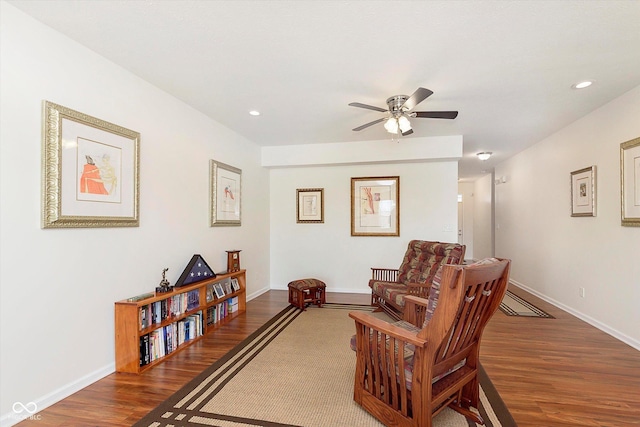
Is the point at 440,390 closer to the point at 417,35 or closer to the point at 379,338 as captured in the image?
the point at 379,338

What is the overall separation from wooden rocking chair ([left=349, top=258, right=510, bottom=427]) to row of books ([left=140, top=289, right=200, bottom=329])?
1.78 metres

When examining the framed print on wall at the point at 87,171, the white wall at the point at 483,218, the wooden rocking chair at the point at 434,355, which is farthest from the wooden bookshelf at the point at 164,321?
the white wall at the point at 483,218

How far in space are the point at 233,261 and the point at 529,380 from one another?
3.24 m

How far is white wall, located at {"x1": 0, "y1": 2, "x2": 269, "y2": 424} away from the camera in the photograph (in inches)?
68.7

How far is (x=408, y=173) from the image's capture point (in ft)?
16.0

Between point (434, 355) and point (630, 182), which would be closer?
point (434, 355)

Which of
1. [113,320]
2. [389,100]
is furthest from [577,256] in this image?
[113,320]

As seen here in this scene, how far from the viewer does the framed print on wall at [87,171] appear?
1936 millimetres

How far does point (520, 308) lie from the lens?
4.05m

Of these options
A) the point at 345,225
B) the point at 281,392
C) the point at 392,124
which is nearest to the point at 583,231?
the point at 392,124

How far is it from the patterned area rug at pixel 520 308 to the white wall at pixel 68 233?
4.10 m

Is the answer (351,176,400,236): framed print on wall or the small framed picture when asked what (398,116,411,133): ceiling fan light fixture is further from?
the small framed picture

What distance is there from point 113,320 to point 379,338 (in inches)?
83.0

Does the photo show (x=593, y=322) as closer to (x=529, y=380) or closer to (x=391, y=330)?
(x=529, y=380)
